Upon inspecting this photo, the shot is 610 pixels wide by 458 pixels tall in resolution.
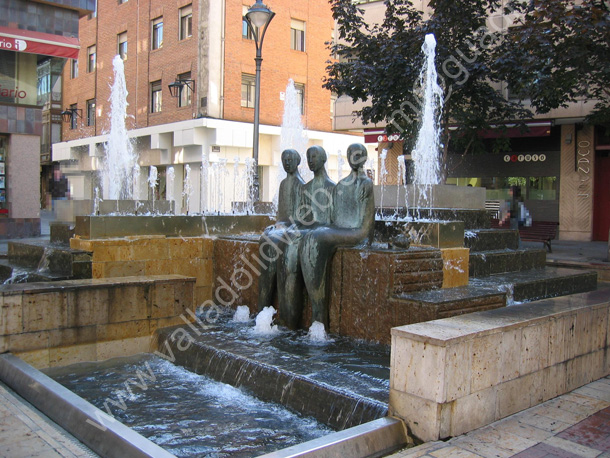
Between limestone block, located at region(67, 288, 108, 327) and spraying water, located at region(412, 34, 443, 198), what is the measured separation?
30.6ft

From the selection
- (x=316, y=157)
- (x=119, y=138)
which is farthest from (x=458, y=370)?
(x=119, y=138)

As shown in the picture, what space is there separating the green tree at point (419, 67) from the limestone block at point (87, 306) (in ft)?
33.4

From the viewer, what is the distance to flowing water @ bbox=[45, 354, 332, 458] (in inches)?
160

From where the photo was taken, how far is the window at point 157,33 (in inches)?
1058

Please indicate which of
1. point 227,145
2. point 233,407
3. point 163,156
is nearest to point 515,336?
point 233,407

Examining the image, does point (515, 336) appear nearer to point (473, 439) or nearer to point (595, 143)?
point (473, 439)

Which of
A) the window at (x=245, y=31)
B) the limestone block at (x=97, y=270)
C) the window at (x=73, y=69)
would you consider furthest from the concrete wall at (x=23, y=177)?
the window at (x=73, y=69)

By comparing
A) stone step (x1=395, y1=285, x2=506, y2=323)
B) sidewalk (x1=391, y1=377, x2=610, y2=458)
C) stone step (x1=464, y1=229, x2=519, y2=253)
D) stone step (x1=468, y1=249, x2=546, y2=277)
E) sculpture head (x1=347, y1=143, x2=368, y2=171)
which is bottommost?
sidewalk (x1=391, y1=377, x2=610, y2=458)

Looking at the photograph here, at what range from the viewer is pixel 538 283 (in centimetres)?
707

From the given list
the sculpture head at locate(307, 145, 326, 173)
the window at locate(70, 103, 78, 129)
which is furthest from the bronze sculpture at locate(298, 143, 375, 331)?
the window at locate(70, 103, 78, 129)

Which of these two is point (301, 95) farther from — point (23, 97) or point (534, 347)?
point (534, 347)

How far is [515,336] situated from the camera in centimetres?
400

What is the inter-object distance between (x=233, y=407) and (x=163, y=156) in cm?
2327

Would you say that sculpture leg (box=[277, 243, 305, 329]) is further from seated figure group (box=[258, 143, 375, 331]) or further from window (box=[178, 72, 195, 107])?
window (box=[178, 72, 195, 107])
